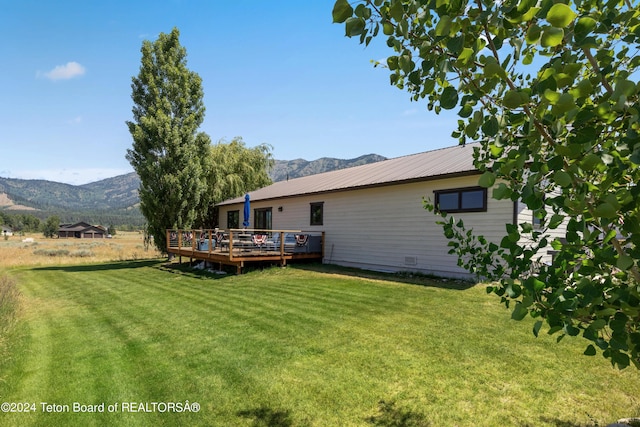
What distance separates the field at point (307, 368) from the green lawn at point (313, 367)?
2 centimetres

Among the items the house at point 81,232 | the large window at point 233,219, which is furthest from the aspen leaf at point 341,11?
the house at point 81,232

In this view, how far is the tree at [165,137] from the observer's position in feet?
61.8

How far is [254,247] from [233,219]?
1007cm

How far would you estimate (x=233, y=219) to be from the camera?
23766 mm

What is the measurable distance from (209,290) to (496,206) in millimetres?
9043

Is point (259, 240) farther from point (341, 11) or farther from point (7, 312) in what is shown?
point (341, 11)

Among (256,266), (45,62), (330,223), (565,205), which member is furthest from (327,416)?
(45,62)

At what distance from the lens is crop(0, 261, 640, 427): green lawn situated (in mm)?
3525

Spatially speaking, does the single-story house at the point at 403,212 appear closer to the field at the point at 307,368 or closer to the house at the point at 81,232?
the field at the point at 307,368

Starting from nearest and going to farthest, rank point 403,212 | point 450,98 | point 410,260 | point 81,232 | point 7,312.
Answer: point 450,98
point 7,312
point 410,260
point 403,212
point 81,232

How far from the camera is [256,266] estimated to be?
48.4ft

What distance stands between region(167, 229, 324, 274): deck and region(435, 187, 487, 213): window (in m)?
6.37

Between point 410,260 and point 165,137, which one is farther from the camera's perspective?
point 165,137

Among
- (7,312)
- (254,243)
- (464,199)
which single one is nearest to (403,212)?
(464,199)
